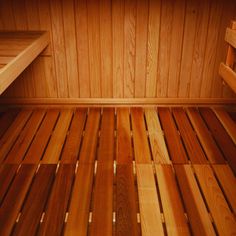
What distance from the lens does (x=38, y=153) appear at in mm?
1936

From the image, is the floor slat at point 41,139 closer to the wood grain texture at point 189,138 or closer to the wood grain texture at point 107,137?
the wood grain texture at point 107,137

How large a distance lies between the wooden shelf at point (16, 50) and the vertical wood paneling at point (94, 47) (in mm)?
348

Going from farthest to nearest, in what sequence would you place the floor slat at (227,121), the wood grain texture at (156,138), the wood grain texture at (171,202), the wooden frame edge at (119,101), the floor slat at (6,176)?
1. the wooden frame edge at (119,101)
2. the floor slat at (227,121)
3. the wood grain texture at (156,138)
4. the floor slat at (6,176)
5. the wood grain texture at (171,202)

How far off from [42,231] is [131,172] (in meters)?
0.60

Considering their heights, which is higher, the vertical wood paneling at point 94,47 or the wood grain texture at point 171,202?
the vertical wood paneling at point 94,47

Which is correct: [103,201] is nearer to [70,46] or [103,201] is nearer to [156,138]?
[156,138]

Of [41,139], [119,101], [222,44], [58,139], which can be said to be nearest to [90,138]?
[58,139]

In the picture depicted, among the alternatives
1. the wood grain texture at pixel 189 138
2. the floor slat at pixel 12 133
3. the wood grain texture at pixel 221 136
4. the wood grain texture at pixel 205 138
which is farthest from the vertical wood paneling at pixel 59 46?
the wood grain texture at pixel 221 136

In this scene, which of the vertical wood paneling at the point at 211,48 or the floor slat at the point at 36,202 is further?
the vertical wood paneling at the point at 211,48

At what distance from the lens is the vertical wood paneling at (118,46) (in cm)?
224

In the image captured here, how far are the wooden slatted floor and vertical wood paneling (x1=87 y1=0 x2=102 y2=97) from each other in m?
0.22

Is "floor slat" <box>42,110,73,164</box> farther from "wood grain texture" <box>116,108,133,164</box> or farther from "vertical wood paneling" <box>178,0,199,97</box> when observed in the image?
"vertical wood paneling" <box>178,0,199,97</box>

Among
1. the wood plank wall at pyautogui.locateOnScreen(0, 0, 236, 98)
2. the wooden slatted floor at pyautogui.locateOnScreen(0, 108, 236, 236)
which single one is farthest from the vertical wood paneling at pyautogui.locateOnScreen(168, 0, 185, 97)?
the wooden slatted floor at pyautogui.locateOnScreen(0, 108, 236, 236)

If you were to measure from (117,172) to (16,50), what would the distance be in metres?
0.96
